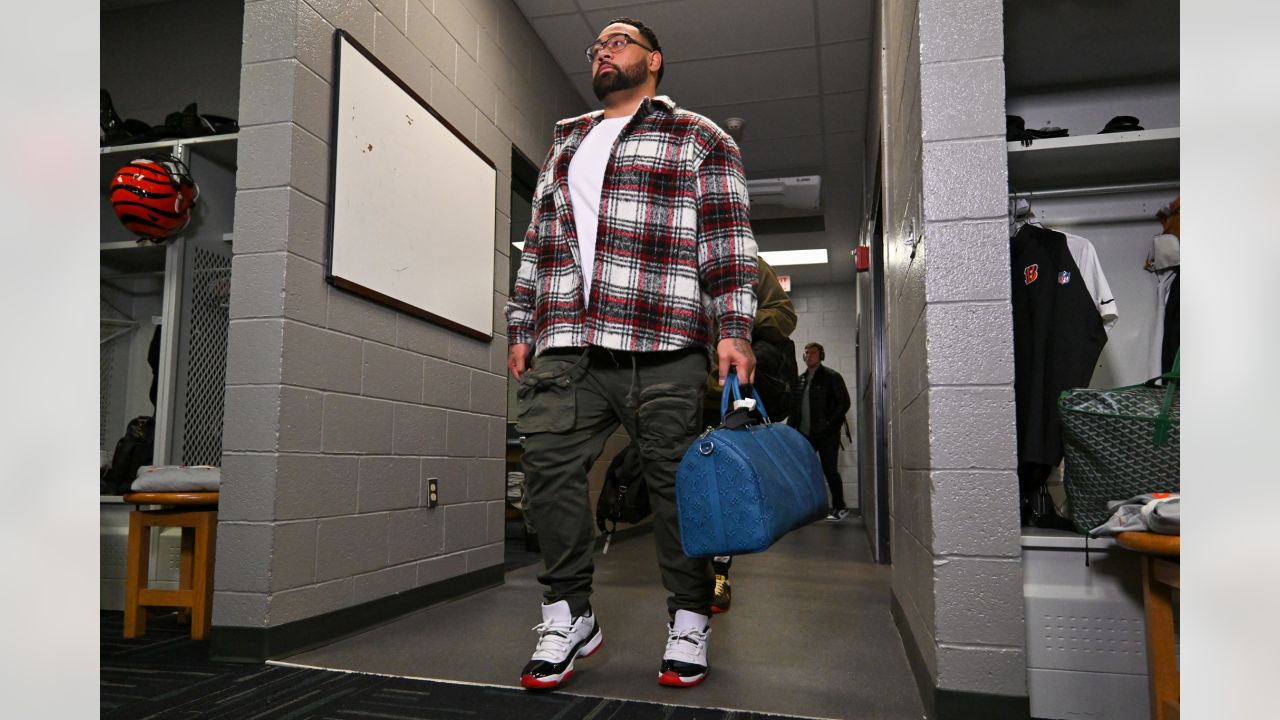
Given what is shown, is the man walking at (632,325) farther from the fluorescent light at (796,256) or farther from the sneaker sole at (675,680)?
the fluorescent light at (796,256)

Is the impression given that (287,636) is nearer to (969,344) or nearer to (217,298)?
(217,298)

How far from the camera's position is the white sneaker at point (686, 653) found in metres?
1.79

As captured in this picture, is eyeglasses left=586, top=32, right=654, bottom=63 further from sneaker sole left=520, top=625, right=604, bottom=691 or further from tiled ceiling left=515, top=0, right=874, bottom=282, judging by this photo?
tiled ceiling left=515, top=0, right=874, bottom=282

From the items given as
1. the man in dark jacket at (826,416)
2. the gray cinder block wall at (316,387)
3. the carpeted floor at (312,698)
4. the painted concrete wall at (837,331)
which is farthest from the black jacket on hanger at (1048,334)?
the painted concrete wall at (837,331)

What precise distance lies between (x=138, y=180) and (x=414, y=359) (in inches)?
40.1

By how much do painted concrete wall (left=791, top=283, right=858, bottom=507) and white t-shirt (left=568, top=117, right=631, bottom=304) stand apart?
7.89 m

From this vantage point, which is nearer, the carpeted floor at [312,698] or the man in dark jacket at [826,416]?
the carpeted floor at [312,698]

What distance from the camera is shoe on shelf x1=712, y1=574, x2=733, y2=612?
267cm

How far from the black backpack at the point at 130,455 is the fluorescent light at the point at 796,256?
6191mm

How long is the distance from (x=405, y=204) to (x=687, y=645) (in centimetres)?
175

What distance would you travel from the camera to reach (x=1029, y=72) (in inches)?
86.3

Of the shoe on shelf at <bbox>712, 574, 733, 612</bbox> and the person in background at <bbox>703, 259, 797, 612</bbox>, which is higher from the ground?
the person in background at <bbox>703, 259, 797, 612</bbox>

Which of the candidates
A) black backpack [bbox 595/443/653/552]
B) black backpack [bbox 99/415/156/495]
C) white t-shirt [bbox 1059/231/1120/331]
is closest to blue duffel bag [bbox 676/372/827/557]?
white t-shirt [bbox 1059/231/1120/331]
